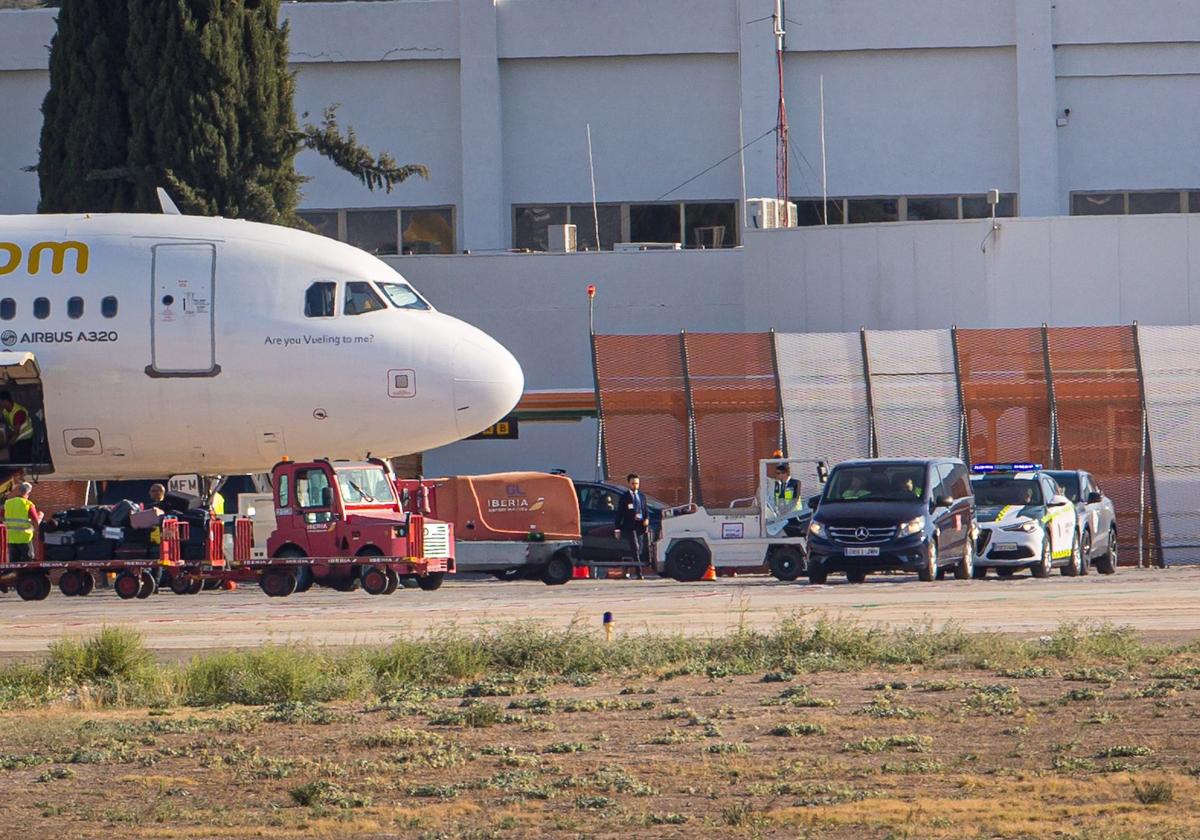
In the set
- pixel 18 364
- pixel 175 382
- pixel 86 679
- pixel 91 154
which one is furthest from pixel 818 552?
pixel 91 154

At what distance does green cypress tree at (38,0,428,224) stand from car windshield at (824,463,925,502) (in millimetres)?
16620

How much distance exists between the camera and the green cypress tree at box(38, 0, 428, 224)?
4078 centimetres

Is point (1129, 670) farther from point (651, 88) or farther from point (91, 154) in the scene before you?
point (651, 88)

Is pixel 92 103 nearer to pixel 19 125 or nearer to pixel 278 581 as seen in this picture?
pixel 19 125

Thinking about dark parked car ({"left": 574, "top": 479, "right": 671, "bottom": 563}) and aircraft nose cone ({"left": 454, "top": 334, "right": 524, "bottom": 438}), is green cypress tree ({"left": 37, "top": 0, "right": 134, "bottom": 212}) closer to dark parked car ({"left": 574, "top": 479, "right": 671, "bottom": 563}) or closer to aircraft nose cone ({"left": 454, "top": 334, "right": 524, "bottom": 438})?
dark parked car ({"left": 574, "top": 479, "right": 671, "bottom": 563})

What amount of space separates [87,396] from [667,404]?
45.8ft

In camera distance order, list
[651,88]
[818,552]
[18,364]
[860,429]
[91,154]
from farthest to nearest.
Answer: [651,88], [91,154], [860,429], [818,552], [18,364]

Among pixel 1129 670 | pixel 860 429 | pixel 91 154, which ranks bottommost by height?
pixel 1129 670

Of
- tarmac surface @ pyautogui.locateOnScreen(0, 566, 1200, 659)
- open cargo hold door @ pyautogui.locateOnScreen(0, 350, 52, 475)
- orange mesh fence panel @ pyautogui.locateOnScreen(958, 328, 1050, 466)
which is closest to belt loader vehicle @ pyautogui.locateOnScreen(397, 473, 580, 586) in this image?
tarmac surface @ pyautogui.locateOnScreen(0, 566, 1200, 659)

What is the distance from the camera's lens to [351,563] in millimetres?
26391

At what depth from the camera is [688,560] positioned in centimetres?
3153

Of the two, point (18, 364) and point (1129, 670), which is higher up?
point (18, 364)

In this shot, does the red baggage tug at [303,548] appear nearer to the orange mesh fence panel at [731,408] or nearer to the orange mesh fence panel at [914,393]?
the orange mesh fence panel at [731,408]

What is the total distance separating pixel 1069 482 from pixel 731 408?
6782 mm
